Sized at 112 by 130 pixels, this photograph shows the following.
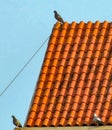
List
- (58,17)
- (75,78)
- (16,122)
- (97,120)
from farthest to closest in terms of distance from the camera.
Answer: (58,17) → (75,78) → (16,122) → (97,120)

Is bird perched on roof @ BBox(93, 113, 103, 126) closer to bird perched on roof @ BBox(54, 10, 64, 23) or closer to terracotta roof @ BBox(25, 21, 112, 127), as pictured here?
terracotta roof @ BBox(25, 21, 112, 127)

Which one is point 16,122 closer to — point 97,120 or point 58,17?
point 97,120

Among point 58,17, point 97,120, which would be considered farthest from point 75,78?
point 58,17

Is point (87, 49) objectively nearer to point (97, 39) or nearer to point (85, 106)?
point (97, 39)

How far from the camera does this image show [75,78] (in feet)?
104

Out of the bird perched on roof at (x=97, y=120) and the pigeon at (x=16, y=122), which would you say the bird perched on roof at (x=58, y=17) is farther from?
the bird perched on roof at (x=97, y=120)

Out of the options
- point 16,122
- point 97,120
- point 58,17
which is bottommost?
point 16,122

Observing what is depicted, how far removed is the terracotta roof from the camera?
30.6m

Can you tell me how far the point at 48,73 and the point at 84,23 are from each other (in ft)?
9.23

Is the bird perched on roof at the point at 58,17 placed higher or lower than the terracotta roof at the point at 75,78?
higher

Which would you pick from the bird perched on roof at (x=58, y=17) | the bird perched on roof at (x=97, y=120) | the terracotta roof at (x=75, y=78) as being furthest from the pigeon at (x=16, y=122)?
the bird perched on roof at (x=58, y=17)

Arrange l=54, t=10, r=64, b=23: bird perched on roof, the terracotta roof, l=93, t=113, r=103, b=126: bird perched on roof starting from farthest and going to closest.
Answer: l=54, t=10, r=64, b=23: bird perched on roof → the terracotta roof → l=93, t=113, r=103, b=126: bird perched on roof

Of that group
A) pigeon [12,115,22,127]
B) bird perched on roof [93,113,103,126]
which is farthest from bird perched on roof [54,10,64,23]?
bird perched on roof [93,113,103,126]

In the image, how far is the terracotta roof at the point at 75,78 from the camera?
30594 millimetres
